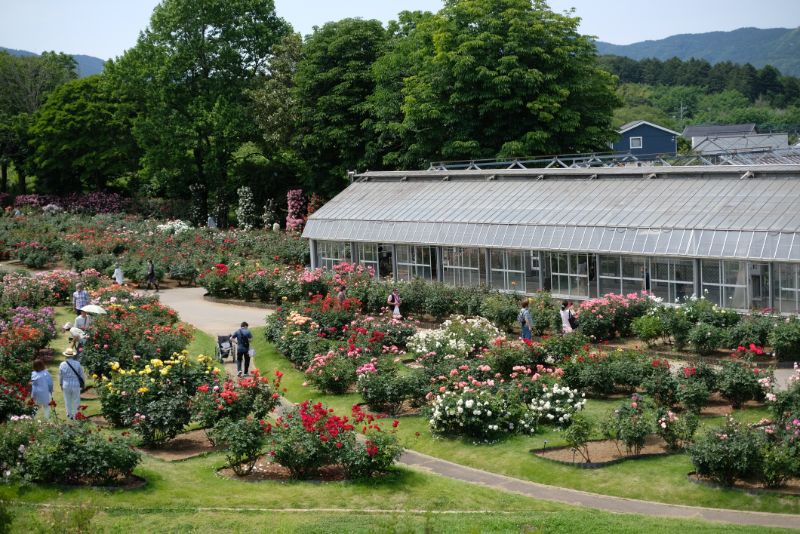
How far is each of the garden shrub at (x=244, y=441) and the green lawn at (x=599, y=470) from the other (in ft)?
10.1

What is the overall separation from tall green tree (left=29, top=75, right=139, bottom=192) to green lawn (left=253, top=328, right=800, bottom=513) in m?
50.2

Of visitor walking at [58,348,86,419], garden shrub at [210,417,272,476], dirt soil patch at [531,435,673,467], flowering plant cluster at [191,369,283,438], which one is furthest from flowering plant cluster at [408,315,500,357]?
visitor walking at [58,348,86,419]

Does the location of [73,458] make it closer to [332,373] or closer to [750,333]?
[332,373]

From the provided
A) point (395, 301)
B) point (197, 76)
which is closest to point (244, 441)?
point (395, 301)

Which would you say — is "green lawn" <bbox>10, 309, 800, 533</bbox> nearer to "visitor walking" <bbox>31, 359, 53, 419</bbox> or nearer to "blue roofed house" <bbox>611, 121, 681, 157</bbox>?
"visitor walking" <bbox>31, 359, 53, 419</bbox>

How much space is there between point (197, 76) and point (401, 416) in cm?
4176

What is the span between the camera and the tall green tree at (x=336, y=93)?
52.3 meters

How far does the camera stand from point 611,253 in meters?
30.2

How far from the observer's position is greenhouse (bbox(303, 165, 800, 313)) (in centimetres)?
2721

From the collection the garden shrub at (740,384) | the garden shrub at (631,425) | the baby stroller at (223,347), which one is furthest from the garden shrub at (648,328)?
the baby stroller at (223,347)

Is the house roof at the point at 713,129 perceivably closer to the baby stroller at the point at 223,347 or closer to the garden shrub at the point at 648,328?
the garden shrub at the point at 648,328

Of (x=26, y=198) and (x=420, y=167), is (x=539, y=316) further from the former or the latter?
(x=26, y=198)

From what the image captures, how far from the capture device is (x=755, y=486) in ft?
50.5

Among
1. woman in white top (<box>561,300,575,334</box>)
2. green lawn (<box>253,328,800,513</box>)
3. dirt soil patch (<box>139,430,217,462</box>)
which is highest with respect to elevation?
woman in white top (<box>561,300,575,334</box>)
